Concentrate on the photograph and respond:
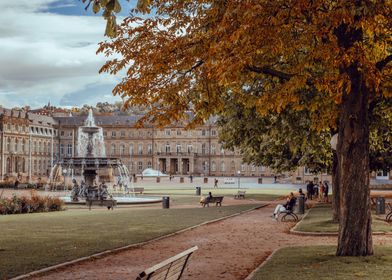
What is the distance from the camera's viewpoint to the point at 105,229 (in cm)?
2011

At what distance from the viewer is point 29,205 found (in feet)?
96.5

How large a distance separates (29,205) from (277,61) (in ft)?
61.6

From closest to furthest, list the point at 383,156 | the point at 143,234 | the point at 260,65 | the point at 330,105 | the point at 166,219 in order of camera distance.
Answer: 1. the point at 260,65
2. the point at 330,105
3. the point at 143,234
4. the point at 166,219
5. the point at 383,156

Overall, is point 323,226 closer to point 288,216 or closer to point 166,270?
point 288,216

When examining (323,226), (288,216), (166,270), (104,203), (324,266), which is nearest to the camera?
(166,270)

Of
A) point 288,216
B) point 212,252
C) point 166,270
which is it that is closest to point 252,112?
point 288,216

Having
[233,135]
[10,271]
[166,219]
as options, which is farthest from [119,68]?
[233,135]

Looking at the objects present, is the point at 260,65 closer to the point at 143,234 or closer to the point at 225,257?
the point at 225,257

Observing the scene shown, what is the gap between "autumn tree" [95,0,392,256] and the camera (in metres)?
10.4

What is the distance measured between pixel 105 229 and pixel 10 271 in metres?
8.66

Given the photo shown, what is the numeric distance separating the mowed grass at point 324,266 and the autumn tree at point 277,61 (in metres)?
0.58

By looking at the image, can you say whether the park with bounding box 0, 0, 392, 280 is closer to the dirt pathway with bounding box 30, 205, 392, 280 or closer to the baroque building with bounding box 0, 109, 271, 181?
the dirt pathway with bounding box 30, 205, 392, 280

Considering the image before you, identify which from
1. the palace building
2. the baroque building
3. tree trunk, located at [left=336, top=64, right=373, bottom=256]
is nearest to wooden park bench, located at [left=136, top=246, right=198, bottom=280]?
tree trunk, located at [left=336, top=64, right=373, bottom=256]

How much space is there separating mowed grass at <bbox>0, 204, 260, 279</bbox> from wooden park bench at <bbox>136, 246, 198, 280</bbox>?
16.7 ft
